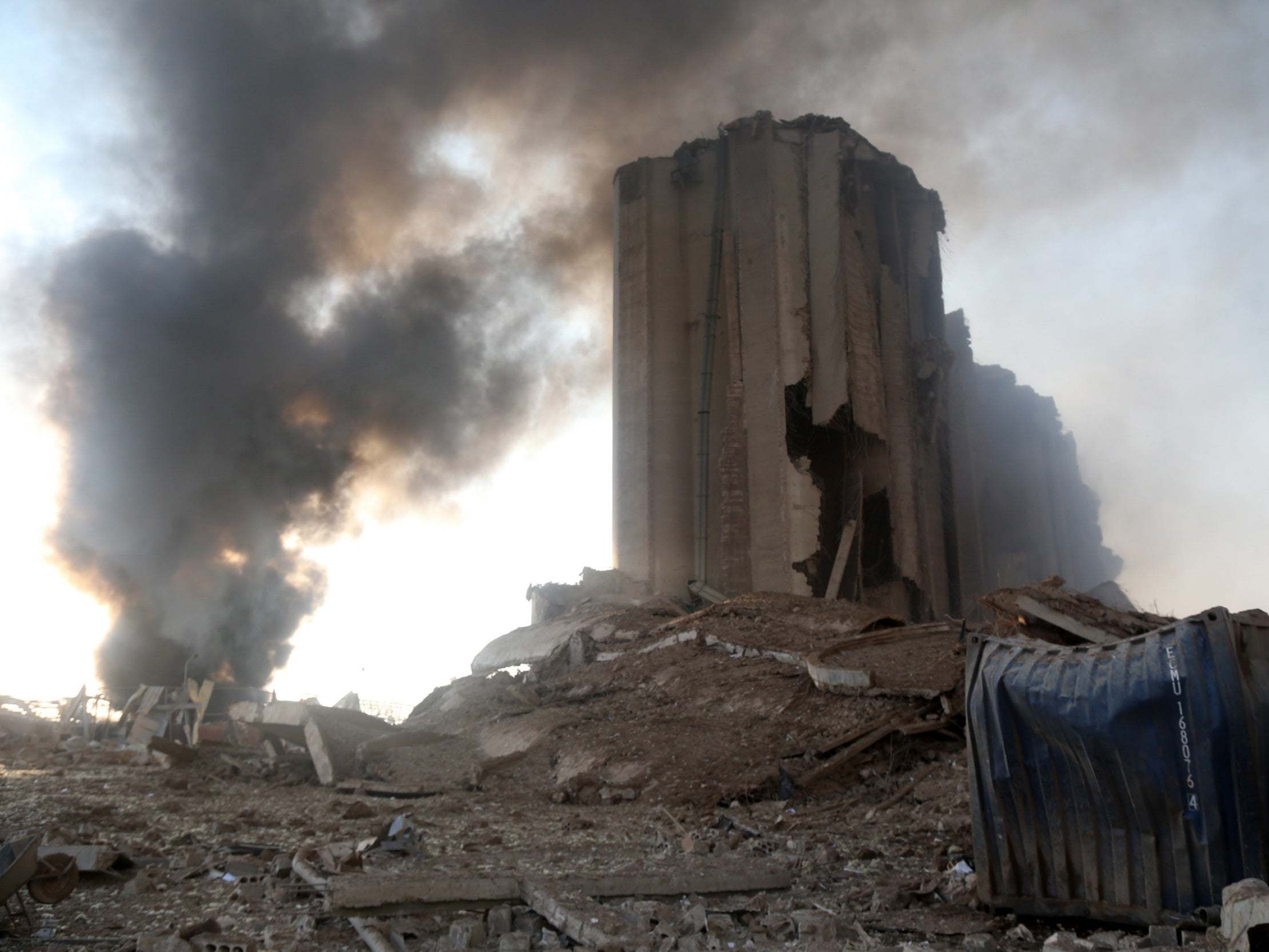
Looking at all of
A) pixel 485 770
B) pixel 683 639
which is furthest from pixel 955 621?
pixel 485 770

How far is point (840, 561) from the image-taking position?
829 inches

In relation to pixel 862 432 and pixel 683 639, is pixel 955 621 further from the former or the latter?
pixel 862 432

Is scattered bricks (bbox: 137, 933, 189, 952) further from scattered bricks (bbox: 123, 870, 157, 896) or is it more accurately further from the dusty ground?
scattered bricks (bbox: 123, 870, 157, 896)

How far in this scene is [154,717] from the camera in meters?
16.9

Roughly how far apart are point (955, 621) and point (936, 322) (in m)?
15.8

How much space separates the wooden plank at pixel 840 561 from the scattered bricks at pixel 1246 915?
688 inches

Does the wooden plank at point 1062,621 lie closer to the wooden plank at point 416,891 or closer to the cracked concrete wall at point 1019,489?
the wooden plank at point 416,891

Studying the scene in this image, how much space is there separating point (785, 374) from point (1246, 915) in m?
19.3

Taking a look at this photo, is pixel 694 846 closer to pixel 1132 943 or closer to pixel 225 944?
pixel 1132 943

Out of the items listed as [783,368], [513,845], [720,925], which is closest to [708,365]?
[783,368]

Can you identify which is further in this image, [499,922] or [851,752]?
[851,752]

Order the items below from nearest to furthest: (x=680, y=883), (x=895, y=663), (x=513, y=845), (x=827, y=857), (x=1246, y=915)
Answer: (x=1246, y=915) < (x=680, y=883) < (x=827, y=857) < (x=513, y=845) < (x=895, y=663)

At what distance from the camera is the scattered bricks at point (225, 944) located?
3.65 m

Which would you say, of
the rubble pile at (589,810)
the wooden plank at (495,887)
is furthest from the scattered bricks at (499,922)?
the wooden plank at (495,887)
